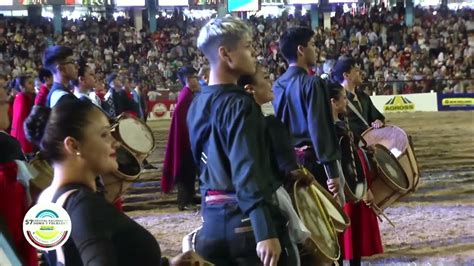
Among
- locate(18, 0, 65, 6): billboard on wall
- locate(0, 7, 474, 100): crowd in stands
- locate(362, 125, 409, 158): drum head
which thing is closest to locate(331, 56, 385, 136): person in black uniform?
locate(362, 125, 409, 158): drum head

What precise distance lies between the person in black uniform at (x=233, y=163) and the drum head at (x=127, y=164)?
2.13 metres

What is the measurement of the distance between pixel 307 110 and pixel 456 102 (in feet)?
60.8

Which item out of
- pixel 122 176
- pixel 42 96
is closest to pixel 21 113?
pixel 42 96

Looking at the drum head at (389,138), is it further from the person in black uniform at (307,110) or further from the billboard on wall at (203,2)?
the billboard on wall at (203,2)

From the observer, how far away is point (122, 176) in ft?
16.0

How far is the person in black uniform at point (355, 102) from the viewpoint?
226 inches

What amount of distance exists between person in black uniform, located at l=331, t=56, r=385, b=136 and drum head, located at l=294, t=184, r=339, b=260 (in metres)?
2.24

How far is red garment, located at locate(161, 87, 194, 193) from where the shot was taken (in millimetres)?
7613

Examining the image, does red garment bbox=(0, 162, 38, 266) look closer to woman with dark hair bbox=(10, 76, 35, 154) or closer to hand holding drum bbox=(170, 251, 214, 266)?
woman with dark hair bbox=(10, 76, 35, 154)

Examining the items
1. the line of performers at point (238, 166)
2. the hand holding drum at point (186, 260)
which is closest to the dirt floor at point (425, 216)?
the line of performers at point (238, 166)

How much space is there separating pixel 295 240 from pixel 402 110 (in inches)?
765

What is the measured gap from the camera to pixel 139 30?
30000 millimetres

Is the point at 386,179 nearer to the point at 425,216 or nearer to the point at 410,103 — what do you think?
the point at 425,216

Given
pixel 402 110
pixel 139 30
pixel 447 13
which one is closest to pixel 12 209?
pixel 402 110
